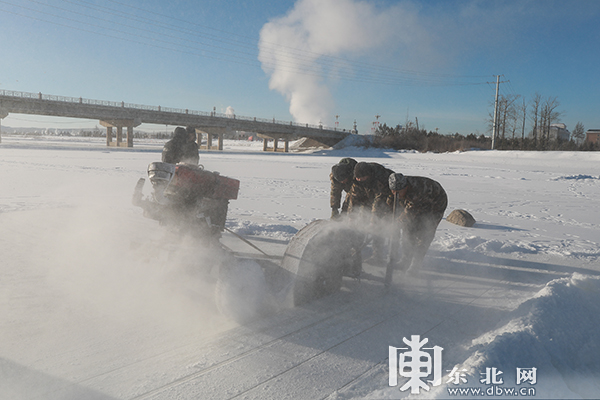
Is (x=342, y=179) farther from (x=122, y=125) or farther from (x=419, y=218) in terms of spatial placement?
(x=122, y=125)

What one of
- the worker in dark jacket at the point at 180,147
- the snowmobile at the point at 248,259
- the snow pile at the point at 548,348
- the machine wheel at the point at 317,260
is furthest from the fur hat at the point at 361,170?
the snow pile at the point at 548,348

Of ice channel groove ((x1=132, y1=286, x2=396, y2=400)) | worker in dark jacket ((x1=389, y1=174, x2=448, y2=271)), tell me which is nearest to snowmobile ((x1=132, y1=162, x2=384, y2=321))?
ice channel groove ((x1=132, y1=286, x2=396, y2=400))

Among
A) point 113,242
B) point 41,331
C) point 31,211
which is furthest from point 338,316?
→ point 31,211

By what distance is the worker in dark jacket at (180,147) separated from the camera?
4629 mm

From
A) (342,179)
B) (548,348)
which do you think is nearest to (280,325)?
(548,348)

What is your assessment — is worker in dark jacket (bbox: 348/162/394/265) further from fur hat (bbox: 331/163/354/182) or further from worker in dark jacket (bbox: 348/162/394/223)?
fur hat (bbox: 331/163/354/182)

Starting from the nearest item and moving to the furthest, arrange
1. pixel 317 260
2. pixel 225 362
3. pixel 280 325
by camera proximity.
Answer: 1. pixel 225 362
2. pixel 280 325
3. pixel 317 260

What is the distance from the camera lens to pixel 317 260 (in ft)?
12.1

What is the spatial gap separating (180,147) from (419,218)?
3156 millimetres

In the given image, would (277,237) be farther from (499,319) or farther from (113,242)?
(499,319)

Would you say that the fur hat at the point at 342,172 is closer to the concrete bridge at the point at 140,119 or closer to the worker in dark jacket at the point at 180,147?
the worker in dark jacket at the point at 180,147

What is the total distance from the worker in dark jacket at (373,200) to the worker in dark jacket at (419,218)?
0.23 m

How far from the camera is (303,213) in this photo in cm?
888

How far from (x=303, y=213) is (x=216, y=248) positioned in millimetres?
4566
